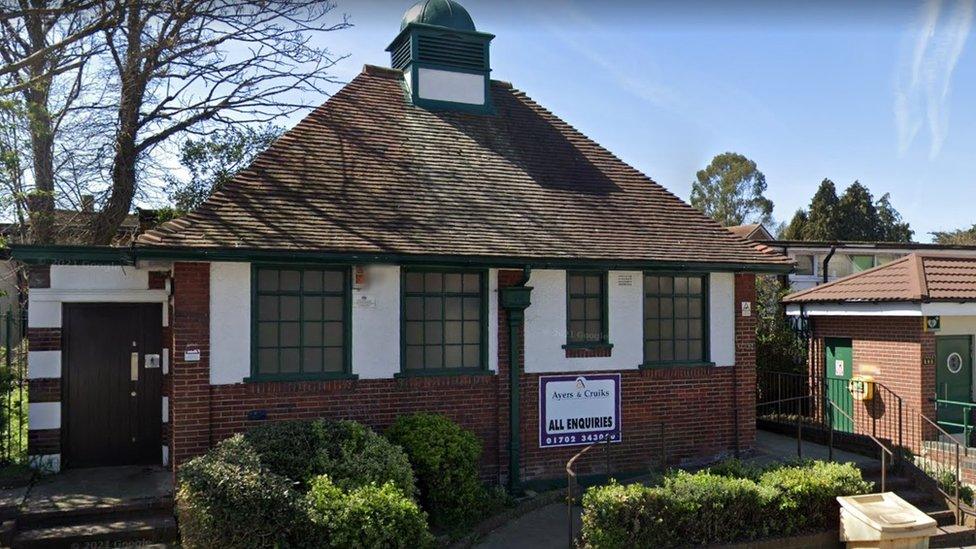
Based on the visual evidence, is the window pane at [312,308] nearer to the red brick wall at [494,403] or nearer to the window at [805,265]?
the red brick wall at [494,403]

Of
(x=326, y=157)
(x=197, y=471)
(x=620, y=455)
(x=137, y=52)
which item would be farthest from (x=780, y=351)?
(x=137, y=52)

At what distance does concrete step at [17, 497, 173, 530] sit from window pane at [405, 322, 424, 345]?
3.41 m

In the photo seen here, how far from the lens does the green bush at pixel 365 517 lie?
6863 mm

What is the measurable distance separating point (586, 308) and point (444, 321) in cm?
215

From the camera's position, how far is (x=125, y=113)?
14523 millimetres

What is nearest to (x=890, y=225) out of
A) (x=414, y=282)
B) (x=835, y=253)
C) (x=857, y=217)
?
(x=857, y=217)

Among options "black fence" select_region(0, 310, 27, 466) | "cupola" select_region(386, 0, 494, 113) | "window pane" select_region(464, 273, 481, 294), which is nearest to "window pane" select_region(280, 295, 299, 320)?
"window pane" select_region(464, 273, 481, 294)

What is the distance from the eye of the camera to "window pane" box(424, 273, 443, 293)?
10.1 meters

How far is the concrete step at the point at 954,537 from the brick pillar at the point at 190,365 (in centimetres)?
898

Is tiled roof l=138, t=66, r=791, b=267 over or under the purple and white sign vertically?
over

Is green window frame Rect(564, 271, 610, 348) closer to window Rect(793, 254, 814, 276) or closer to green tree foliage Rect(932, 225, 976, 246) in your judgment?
window Rect(793, 254, 814, 276)

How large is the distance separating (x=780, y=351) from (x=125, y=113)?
14063mm

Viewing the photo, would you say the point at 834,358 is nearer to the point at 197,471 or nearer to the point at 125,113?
the point at 197,471

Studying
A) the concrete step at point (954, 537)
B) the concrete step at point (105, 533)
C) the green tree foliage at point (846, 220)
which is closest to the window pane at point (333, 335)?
the concrete step at point (105, 533)
